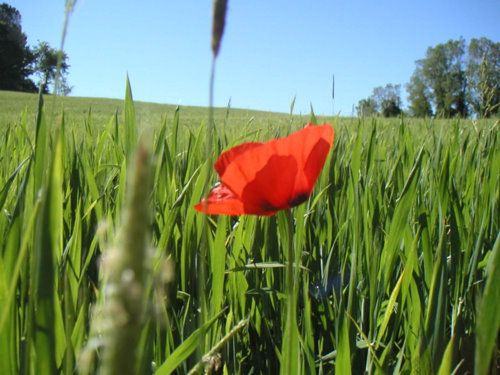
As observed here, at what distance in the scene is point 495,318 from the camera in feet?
1.14

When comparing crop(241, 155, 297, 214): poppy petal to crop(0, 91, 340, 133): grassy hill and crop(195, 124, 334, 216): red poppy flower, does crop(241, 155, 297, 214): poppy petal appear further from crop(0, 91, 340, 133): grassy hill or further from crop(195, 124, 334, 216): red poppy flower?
crop(0, 91, 340, 133): grassy hill

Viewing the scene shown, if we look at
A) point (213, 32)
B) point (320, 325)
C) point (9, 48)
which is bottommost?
point (320, 325)

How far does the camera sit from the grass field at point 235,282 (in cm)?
28

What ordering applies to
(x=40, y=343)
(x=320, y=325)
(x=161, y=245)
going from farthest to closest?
(x=320, y=325)
(x=161, y=245)
(x=40, y=343)

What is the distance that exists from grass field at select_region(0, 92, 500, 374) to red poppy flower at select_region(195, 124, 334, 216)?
9 centimetres

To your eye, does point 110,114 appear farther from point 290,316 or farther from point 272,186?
point 290,316

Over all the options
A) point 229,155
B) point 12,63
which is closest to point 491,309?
point 229,155

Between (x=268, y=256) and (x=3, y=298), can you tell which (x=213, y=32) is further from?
(x=268, y=256)

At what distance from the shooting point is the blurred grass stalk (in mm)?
100

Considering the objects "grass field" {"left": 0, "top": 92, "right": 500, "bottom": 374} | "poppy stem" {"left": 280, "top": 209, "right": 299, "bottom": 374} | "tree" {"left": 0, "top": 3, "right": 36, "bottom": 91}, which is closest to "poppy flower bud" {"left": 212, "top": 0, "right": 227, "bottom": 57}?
"grass field" {"left": 0, "top": 92, "right": 500, "bottom": 374}

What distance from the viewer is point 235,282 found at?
676 millimetres

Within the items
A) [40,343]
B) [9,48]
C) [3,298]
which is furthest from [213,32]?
[9,48]

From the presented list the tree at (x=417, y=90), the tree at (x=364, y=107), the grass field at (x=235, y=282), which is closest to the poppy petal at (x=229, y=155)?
the grass field at (x=235, y=282)

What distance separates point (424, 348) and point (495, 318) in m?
0.12
